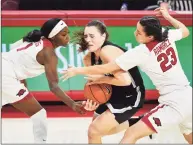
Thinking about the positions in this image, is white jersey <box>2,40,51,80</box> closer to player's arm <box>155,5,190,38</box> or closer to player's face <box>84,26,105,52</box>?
player's face <box>84,26,105,52</box>

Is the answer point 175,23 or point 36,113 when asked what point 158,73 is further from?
point 36,113

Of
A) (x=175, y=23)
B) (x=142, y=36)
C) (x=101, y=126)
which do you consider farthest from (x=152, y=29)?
(x=101, y=126)

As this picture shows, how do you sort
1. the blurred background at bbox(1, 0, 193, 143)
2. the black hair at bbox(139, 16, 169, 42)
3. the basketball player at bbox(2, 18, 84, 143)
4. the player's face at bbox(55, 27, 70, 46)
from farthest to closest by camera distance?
the blurred background at bbox(1, 0, 193, 143) < the player's face at bbox(55, 27, 70, 46) < the basketball player at bbox(2, 18, 84, 143) < the black hair at bbox(139, 16, 169, 42)

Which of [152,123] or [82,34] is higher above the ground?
[82,34]

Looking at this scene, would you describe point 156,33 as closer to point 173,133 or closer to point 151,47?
point 151,47

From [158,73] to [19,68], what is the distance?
1360mm

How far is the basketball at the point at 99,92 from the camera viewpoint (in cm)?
493

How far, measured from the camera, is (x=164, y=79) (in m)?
4.79

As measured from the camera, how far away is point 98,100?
495 centimetres

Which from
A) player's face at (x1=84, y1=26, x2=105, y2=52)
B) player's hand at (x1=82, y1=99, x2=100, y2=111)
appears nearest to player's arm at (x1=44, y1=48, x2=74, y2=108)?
player's hand at (x1=82, y1=99, x2=100, y2=111)

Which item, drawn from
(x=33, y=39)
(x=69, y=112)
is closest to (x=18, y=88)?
(x=33, y=39)

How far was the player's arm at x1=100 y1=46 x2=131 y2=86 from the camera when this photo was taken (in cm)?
475

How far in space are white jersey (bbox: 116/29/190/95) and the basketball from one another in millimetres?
349

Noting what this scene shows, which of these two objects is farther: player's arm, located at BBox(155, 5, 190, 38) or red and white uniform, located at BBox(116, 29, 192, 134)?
player's arm, located at BBox(155, 5, 190, 38)
